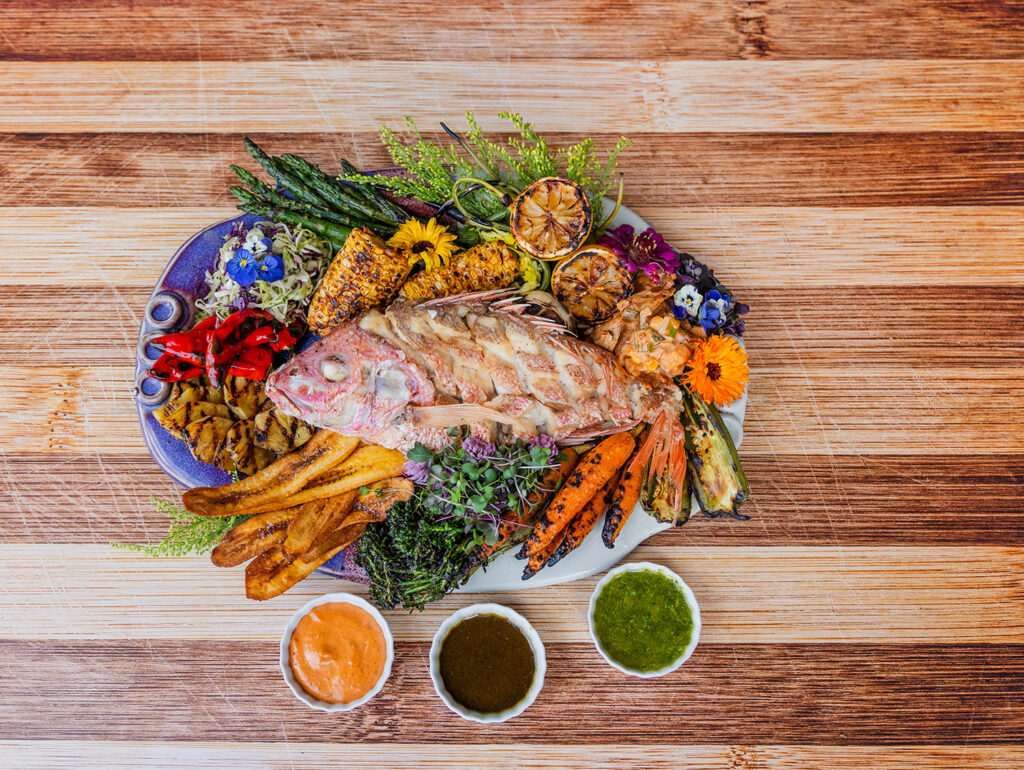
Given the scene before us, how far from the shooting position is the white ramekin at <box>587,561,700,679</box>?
3309 millimetres

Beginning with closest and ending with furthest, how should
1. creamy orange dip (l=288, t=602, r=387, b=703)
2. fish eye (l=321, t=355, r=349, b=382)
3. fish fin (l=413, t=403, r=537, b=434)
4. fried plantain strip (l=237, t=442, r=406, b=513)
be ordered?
1. fish eye (l=321, t=355, r=349, b=382)
2. fish fin (l=413, t=403, r=537, b=434)
3. fried plantain strip (l=237, t=442, r=406, b=513)
4. creamy orange dip (l=288, t=602, r=387, b=703)

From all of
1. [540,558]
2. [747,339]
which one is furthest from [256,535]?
[747,339]

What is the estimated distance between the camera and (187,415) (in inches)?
123

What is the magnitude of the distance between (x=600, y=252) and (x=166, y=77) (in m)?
3.01

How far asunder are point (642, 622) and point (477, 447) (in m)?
1.39

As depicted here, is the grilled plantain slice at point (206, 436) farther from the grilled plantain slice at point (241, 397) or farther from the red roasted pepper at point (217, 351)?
the red roasted pepper at point (217, 351)

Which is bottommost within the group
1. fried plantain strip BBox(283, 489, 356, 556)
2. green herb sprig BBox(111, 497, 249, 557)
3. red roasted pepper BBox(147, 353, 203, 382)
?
green herb sprig BBox(111, 497, 249, 557)

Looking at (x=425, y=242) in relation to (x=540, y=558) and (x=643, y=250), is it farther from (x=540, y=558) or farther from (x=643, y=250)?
(x=540, y=558)

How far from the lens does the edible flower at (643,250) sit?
319 centimetres

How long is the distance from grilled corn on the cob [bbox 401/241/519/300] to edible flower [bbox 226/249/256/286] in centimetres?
79

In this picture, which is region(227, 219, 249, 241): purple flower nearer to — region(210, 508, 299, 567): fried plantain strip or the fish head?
the fish head

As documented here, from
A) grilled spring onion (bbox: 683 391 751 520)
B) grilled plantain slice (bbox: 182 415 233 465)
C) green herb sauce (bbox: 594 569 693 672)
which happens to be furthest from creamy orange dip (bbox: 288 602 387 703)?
grilled spring onion (bbox: 683 391 751 520)

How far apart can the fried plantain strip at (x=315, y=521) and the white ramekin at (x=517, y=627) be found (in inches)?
32.9

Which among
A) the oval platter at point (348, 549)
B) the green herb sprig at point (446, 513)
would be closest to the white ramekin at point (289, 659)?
the oval platter at point (348, 549)
